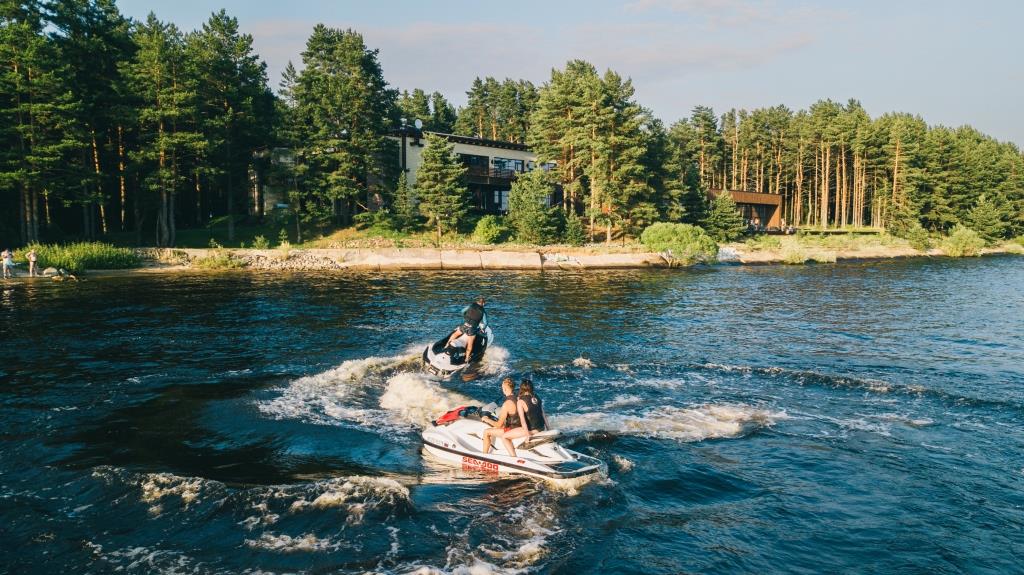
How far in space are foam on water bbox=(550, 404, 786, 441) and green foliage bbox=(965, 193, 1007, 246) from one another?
258 ft

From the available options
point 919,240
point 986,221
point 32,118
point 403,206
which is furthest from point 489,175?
point 986,221

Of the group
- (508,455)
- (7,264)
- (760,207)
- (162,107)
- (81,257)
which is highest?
(162,107)

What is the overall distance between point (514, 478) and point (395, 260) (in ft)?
128

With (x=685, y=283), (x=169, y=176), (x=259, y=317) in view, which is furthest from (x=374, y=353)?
(x=169, y=176)

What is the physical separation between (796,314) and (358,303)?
2103cm

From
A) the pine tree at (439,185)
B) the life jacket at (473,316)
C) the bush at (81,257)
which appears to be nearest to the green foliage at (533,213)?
the pine tree at (439,185)

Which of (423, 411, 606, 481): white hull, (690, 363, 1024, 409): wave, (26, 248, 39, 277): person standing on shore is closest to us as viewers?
(423, 411, 606, 481): white hull

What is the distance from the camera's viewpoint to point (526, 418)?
11.4 metres

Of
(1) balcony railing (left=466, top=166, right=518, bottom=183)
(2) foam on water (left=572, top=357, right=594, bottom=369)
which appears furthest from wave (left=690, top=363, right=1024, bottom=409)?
(1) balcony railing (left=466, top=166, right=518, bottom=183)

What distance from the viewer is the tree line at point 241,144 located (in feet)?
142

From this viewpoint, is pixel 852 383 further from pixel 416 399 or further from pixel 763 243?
pixel 763 243

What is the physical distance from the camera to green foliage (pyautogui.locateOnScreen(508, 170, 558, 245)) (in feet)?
181

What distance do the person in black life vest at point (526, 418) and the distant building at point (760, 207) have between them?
73528 millimetres

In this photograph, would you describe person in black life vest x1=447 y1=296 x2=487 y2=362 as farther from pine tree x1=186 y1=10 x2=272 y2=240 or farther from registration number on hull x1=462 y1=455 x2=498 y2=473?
pine tree x1=186 y1=10 x2=272 y2=240
